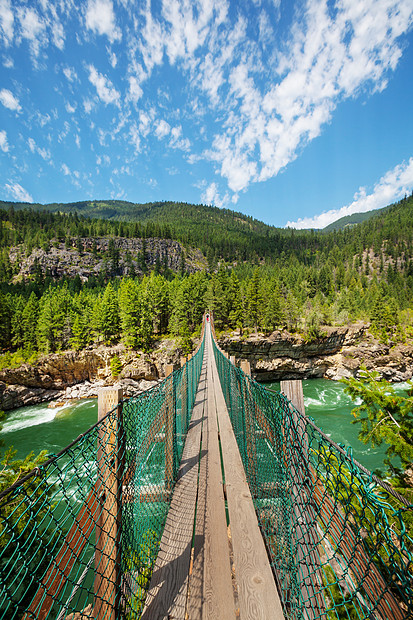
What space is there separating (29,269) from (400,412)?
3532 inches

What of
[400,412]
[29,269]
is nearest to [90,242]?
[29,269]

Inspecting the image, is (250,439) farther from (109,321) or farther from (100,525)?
(109,321)

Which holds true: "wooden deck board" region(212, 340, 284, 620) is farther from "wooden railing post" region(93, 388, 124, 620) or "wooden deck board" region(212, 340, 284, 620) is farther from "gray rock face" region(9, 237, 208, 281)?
"gray rock face" region(9, 237, 208, 281)

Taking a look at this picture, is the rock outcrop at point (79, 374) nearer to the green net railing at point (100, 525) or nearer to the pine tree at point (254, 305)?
the pine tree at point (254, 305)

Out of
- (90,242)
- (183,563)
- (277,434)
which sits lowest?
(183,563)

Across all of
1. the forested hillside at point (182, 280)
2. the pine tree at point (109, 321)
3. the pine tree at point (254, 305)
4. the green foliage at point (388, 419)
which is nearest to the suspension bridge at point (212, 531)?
the green foliage at point (388, 419)

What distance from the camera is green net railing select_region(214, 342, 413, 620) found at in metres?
1.02

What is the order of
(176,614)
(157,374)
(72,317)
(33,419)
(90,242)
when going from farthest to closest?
(90,242)
(72,317)
(157,374)
(33,419)
(176,614)

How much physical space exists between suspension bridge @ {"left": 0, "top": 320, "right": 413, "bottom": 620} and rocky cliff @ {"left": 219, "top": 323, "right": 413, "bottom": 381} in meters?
27.9

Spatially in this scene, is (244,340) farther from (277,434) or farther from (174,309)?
(277,434)

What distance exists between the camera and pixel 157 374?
1155 inches

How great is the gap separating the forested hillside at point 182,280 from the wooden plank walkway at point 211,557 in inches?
1087

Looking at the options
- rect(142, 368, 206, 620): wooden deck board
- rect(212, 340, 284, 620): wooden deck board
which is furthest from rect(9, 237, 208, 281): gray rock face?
rect(212, 340, 284, 620): wooden deck board

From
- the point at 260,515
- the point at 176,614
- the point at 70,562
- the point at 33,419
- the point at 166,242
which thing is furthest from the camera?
the point at 166,242
